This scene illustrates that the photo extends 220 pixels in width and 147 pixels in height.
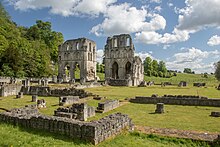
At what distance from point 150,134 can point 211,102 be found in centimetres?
1386

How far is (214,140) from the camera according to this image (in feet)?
32.2

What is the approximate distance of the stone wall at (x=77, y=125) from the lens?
939 centimetres

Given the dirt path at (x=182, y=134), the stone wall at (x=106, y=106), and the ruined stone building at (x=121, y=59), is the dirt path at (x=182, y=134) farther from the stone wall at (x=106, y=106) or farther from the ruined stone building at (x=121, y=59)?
the ruined stone building at (x=121, y=59)

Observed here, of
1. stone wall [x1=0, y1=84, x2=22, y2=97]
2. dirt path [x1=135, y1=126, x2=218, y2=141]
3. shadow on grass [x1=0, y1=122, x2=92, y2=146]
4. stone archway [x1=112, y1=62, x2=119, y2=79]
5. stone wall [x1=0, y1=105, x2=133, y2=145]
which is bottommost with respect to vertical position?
dirt path [x1=135, y1=126, x2=218, y2=141]

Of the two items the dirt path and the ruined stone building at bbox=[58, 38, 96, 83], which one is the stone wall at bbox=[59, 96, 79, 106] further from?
the ruined stone building at bbox=[58, 38, 96, 83]

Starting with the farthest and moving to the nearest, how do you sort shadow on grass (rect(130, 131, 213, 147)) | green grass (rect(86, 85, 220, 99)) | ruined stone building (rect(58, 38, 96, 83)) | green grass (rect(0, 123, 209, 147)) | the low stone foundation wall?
ruined stone building (rect(58, 38, 96, 83)) → the low stone foundation wall → green grass (rect(86, 85, 220, 99)) → shadow on grass (rect(130, 131, 213, 147)) → green grass (rect(0, 123, 209, 147))

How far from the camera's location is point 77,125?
9.67 meters

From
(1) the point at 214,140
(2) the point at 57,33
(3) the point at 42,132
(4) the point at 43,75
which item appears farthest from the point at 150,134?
(2) the point at 57,33

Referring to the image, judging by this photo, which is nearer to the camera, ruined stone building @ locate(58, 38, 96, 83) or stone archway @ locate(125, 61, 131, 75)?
stone archway @ locate(125, 61, 131, 75)

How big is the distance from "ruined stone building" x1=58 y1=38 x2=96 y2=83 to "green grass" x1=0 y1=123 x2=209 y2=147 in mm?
52339

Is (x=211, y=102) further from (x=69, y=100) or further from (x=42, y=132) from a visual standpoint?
(x=42, y=132)

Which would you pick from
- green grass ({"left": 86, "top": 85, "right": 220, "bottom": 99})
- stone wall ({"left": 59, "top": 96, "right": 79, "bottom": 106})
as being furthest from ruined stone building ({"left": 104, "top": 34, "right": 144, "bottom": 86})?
stone wall ({"left": 59, "top": 96, "right": 79, "bottom": 106})

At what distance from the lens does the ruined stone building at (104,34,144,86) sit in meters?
60.1

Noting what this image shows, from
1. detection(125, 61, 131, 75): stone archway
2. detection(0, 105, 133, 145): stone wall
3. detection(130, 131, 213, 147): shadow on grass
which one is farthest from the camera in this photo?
detection(125, 61, 131, 75): stone archway
